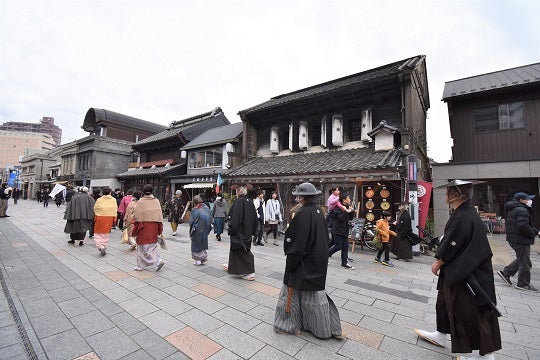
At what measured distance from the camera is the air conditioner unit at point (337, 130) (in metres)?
12.3

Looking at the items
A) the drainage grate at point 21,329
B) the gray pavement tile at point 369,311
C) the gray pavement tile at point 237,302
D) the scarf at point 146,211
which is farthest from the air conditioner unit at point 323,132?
the drainage grate at point 21,329

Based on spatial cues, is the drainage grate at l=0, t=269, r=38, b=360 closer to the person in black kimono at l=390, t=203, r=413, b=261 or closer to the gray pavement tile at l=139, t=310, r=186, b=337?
the gray pavement tile at l=139, t=310, r=186, b=337

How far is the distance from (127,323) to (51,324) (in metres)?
0.96

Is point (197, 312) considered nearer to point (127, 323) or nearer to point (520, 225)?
point (127, 323)

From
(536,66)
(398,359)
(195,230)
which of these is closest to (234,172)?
(195,230)

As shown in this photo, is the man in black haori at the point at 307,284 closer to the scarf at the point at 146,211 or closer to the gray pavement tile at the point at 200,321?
the gray pavement tile at the point at 200,321

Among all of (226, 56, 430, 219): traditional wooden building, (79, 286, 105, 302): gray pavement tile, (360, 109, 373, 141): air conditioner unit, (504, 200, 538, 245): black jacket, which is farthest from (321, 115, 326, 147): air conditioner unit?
(79, 286, 105, 302): gray pavement tile

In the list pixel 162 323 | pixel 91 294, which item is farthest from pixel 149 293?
pixel 162 323

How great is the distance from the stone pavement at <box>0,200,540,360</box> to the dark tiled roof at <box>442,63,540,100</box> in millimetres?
9443

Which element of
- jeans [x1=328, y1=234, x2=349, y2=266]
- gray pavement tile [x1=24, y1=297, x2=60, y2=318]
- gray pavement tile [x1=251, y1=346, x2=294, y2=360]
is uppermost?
jeans [x1=328, y1=234, x2=349, y2=266]

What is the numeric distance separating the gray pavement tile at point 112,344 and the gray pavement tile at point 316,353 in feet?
6.16

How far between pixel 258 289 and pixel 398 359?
104 inches

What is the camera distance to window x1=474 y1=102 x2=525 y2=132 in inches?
460

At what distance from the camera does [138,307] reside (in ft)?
12.5
